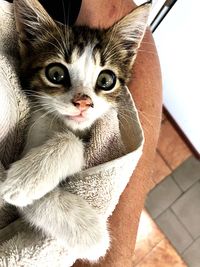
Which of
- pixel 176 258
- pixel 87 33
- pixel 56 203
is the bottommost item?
pixel 176 258

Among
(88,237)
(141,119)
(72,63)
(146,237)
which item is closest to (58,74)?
(72,63)

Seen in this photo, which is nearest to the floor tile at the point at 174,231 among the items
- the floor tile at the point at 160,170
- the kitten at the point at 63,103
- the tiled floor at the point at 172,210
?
the tiled floor at the point at 172,210

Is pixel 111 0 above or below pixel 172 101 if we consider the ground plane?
above

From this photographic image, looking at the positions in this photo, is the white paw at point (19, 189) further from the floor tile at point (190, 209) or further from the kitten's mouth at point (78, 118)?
the floor tile at point (190, 209)

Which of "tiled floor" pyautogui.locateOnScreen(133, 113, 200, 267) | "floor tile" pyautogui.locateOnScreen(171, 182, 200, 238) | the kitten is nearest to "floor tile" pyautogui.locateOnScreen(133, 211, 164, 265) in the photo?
"tiled floor" pyautogui.locateOnScreen(133, 113, 200, 267)

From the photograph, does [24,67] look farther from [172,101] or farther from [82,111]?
[172,101]

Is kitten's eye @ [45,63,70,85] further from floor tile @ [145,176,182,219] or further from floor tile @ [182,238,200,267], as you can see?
floor tile @ [182,238,200,267]

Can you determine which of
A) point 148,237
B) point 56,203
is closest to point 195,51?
point 148,237
